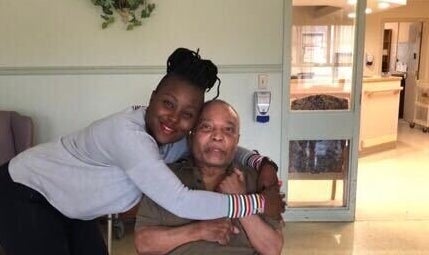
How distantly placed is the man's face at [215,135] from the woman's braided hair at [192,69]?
0.15 metres

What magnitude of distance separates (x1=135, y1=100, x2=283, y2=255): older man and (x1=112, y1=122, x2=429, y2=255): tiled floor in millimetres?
1530

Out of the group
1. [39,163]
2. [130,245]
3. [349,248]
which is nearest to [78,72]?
[130,245]

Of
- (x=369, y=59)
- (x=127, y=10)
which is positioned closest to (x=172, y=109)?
(x=127, y=10)

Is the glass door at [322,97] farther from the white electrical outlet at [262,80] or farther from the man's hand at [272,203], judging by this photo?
the man's hand at [272,203]

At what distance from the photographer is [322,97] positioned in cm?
356

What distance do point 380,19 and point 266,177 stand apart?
7.37m

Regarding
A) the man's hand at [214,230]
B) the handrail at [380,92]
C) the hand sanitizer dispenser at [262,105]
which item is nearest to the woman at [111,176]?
the man's hand at [214,230]

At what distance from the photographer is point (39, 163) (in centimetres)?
164

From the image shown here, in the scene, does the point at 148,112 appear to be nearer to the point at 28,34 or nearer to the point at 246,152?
the point at 246,152

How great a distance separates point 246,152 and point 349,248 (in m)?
1.71

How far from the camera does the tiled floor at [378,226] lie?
10.1ft

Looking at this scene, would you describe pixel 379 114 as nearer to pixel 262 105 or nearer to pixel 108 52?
pixel 262 105

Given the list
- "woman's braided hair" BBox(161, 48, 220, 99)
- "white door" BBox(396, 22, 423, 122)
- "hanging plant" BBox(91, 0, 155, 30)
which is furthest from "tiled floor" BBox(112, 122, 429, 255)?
"white door" BBox(396, 22, 423, 122)

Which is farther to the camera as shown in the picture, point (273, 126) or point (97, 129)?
point (273, 126)
